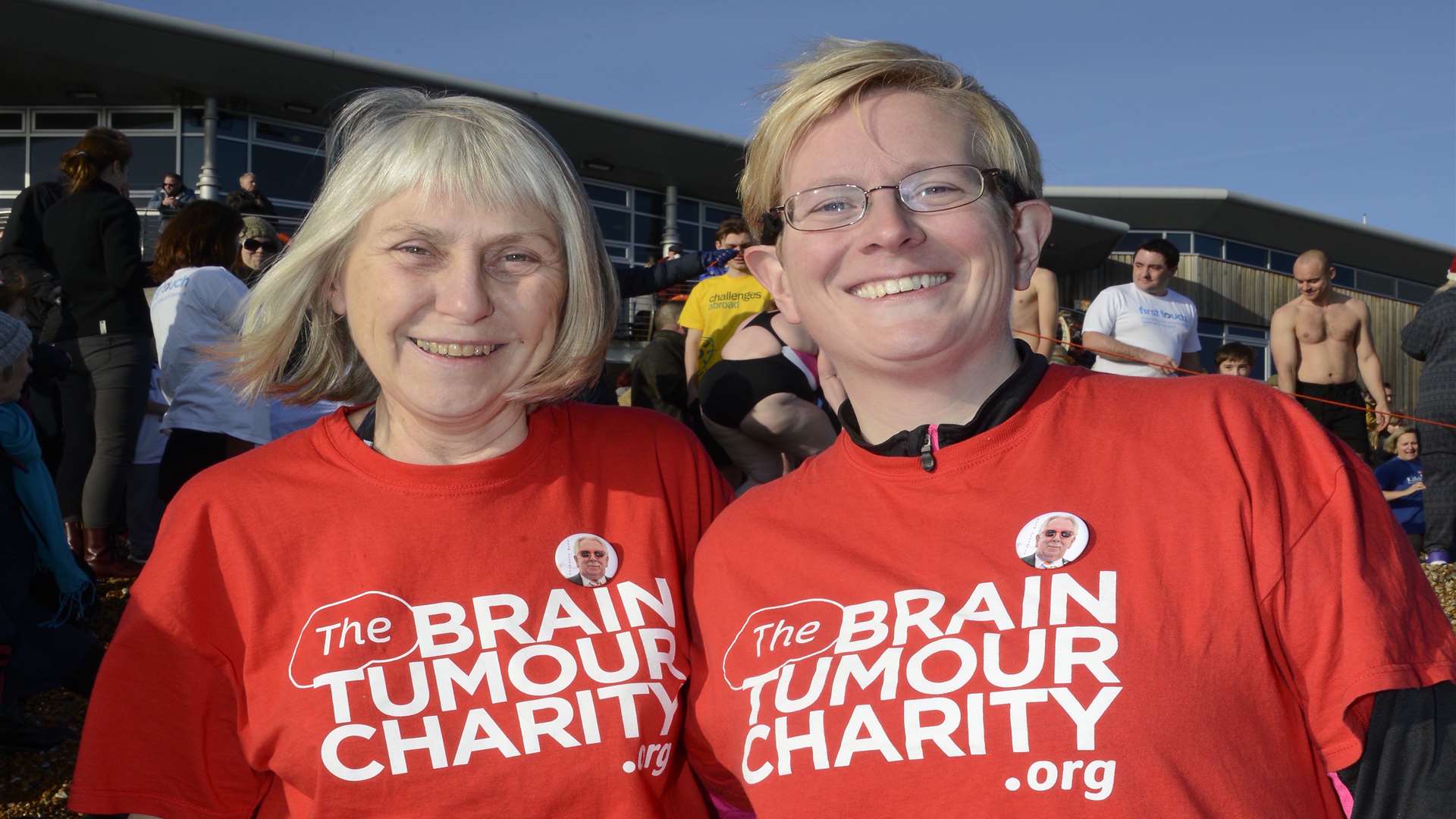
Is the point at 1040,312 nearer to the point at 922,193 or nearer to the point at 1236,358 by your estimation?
the point at 1236,358

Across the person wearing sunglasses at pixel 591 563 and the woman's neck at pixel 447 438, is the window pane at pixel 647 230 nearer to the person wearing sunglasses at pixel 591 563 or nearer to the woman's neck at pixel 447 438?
the woman's neck at pixel 447 438

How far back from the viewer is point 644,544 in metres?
2.10

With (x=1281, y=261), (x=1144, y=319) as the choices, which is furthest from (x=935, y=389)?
(x=1281, y=261)

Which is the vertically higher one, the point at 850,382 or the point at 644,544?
the point at 850,382

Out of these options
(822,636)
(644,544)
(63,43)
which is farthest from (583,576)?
(63,43)

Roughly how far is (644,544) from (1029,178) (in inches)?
33.8

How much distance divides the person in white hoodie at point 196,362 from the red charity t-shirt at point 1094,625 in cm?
400

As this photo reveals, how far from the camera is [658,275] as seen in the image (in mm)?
5984

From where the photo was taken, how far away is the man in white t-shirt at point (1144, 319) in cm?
821

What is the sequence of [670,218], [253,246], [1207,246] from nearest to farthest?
[253,246] < [670,218] < [1207,246]

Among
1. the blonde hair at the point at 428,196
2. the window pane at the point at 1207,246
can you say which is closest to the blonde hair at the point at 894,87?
the blonde hair at the point at 428,196

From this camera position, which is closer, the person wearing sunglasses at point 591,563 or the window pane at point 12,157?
the person wearing sunglasses at point 591,563

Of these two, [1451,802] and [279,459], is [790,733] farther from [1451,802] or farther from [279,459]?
[279,459]

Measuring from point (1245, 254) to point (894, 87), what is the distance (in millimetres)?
32681
